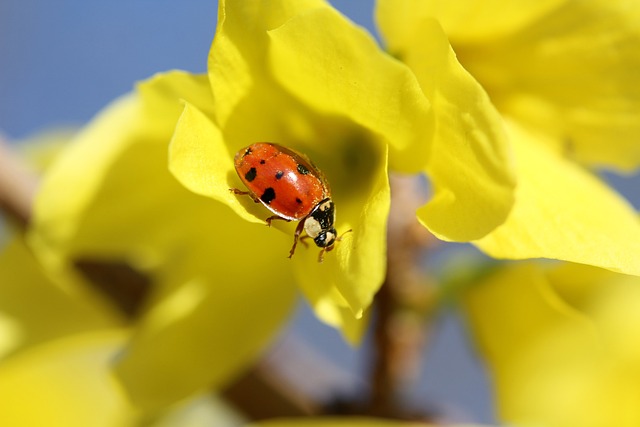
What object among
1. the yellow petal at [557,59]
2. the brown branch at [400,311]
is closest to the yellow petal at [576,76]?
the yellow petal at [557,59]

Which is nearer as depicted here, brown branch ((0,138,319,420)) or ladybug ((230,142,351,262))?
ladybug ((230,142,351,262))

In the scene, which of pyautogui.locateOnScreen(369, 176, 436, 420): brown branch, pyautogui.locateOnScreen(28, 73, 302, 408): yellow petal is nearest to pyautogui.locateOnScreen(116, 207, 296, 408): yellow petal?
pyautogui.locateOnScreen(28, 73, 302, 408): yellow petal

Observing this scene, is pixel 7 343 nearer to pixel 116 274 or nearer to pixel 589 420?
pixel 116 274

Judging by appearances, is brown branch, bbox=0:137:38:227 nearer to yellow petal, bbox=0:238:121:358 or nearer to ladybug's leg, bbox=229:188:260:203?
yellow petal, bbox=0:238:121:358

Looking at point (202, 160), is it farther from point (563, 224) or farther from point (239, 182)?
point (563, 224)

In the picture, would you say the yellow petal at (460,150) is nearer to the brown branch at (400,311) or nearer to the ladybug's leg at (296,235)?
the ladybug's leg at (296,235)
